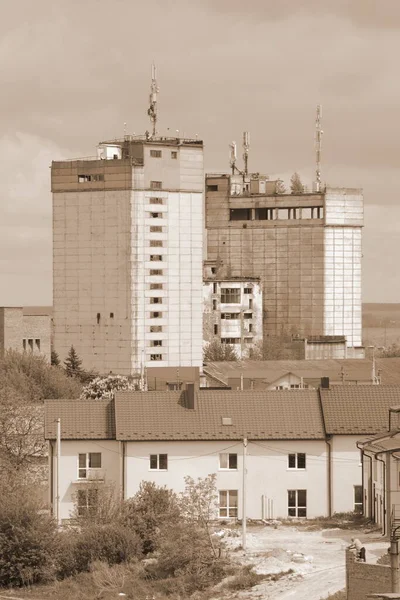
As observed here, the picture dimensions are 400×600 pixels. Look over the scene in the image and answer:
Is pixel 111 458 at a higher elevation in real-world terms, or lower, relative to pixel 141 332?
lower

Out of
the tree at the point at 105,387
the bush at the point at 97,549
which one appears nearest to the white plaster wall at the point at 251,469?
the bush at the point at 97,549

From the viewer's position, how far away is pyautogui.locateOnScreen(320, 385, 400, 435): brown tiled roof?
6350 cm

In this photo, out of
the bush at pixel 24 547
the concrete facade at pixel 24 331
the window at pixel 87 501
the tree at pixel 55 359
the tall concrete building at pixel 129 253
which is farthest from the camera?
the tall concrete building at pixel 129 253

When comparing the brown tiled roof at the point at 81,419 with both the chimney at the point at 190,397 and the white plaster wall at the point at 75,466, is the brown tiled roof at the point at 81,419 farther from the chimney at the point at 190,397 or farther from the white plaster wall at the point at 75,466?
the chimney at the point at 190,397

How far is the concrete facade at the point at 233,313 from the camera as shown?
181 meters

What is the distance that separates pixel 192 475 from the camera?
6266 centimetres

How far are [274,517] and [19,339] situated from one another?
7732cm

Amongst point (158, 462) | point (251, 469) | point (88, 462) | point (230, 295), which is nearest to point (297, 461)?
point (251, 469)

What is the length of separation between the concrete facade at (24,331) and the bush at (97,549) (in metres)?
78.7

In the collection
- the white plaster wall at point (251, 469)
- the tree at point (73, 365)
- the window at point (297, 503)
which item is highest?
the tree at point (73, 365)

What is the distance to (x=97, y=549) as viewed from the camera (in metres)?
54.7

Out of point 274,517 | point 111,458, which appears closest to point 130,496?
point 111,458

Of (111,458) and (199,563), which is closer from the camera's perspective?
(199,563)

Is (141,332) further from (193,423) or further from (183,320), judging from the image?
(193,423)
